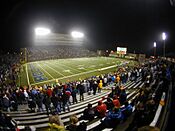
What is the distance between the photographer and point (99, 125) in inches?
339

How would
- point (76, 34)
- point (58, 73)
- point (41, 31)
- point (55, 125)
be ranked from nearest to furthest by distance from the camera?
point (55, 125)
point (58, 73)
point (41, 31)
point (76, 34)

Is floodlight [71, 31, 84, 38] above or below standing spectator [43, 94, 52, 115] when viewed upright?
above

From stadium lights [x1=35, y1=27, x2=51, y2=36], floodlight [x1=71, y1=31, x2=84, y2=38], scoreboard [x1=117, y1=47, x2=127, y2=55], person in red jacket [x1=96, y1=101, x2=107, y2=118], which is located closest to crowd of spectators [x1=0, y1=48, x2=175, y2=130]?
person in red jacket [x1=96, y1=101, x2=107, y2=118]

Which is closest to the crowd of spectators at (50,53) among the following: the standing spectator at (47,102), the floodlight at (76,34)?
the floodlight at (76,34)

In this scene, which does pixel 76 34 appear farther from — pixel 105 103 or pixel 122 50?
pixel 105 103

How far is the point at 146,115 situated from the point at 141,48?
236ft

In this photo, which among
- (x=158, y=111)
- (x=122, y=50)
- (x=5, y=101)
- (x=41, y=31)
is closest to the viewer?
(x=158, y=111)

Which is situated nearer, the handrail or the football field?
the handrail

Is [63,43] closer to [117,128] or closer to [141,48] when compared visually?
[141,48]

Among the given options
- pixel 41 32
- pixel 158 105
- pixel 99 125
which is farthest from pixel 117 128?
pixel 41 32

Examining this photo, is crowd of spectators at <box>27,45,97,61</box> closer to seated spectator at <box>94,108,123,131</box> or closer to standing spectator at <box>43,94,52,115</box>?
standing spectator at <box>43,94,52,115</box>

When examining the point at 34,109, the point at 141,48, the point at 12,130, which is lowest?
the point at 34,109

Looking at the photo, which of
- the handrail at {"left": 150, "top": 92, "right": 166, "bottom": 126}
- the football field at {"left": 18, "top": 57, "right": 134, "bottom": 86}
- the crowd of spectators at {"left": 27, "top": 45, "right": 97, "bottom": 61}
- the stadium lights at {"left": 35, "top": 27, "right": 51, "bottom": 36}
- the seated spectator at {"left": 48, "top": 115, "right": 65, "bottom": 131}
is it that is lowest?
the football field at {"left": 18, "top": 57, "right": 134, "bottom": 86}

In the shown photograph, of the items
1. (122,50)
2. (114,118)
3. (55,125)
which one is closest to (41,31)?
(122,50)
